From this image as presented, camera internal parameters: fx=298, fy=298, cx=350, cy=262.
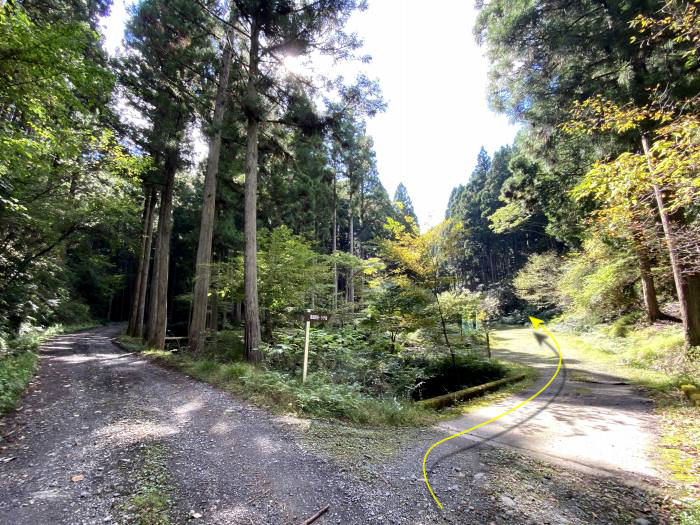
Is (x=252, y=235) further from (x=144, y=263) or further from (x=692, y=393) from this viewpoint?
(x=144, y=263)

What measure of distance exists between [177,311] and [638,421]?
103 feet

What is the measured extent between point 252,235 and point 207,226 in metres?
2.37

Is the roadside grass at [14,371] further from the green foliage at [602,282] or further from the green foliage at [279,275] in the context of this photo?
the green foliage at [602,282]

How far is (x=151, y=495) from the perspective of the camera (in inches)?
89.9

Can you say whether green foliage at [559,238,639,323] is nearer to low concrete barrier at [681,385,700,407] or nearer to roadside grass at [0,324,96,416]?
low concrete barrier at [681,385,700,407]

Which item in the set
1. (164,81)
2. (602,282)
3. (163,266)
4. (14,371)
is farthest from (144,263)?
(602,282)

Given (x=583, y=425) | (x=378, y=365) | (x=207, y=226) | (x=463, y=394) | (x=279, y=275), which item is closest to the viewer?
(x=583, y=425)

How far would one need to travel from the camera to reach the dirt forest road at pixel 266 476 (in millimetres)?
2195

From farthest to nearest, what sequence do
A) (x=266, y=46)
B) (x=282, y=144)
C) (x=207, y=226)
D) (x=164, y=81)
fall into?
(x=282, y=144), (x=164, y=81), (x=207, y=226), (x=266, y=46)

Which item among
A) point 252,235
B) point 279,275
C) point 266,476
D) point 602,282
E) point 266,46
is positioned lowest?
point 266,476

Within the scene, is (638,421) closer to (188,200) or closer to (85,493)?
(85,493)

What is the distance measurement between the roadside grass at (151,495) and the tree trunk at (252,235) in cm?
422

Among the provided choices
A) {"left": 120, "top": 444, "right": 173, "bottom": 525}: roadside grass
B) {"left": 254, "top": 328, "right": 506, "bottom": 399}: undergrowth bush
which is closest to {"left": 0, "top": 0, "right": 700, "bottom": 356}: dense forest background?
{"left": 254, "top": 328, "right": 506, "bottom": 399}: undergrowth bush

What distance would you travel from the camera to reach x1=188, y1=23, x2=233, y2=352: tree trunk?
8.41m
